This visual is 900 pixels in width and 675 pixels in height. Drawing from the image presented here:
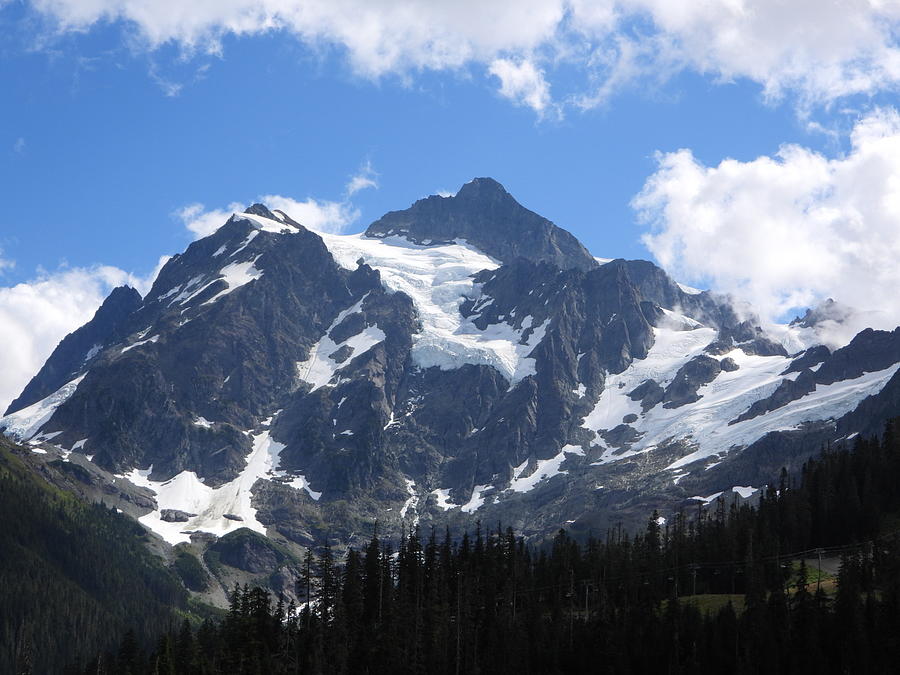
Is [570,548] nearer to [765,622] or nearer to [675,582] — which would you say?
[675,582]

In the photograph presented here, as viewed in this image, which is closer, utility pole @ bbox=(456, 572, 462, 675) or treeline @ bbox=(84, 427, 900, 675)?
treeline @ bbox=(84, 427, 900, 675)

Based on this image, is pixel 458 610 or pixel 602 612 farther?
pixel 602 612

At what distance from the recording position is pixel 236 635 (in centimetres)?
14350

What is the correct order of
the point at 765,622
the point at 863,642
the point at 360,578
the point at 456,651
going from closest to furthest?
the point at 863,642, the point at 765,622, the point at 456,651, the point at 360,578

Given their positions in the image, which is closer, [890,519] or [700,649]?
[700,649]

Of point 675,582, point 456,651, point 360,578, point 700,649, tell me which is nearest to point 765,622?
point 700,649

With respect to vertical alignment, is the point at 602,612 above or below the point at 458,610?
below

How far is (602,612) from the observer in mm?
157250

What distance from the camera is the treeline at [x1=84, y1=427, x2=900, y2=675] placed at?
450 ft

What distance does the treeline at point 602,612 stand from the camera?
137 meters

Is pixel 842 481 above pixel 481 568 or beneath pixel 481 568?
above

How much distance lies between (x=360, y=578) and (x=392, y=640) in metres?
20.3

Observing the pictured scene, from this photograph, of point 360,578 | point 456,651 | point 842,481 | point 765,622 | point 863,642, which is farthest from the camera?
→ point 842,481

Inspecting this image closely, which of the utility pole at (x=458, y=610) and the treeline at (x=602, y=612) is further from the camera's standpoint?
the utility pole at (x=458, y=610)
